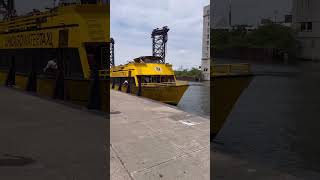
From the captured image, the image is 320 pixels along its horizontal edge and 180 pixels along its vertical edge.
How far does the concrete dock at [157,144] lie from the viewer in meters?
2.96

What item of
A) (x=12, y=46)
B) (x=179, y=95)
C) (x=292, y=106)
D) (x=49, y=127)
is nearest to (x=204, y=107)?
(x=179, y=95)

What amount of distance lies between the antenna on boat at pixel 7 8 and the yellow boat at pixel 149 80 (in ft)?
2.46

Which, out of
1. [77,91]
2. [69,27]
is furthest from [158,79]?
[69,27]

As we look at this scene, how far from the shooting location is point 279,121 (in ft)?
11.8

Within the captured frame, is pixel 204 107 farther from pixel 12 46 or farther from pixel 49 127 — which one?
pixel 12 46

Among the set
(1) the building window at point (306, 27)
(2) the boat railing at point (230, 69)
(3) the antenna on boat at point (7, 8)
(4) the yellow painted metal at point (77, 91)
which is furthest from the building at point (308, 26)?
(3) the antenna on boat at point (7, 8)

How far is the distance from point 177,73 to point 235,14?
484 millimetres

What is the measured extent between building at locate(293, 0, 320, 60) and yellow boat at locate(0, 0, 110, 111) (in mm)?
1041

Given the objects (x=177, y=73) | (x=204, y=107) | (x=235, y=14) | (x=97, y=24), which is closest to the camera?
(x=97, y=24)

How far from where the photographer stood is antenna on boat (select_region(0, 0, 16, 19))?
8.38 ft

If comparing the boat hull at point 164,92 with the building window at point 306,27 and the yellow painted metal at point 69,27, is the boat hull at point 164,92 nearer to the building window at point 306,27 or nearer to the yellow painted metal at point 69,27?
the yellow painted metal at point 69,27

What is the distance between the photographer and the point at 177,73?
2492mm

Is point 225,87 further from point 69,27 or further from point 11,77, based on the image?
point 11,77

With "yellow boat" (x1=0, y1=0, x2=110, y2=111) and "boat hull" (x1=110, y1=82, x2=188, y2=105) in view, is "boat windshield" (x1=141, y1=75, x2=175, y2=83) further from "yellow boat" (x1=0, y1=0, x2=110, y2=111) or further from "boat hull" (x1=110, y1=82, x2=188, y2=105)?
"yellow boat" (x1=0, y1=0, x2=110, y2=111)
